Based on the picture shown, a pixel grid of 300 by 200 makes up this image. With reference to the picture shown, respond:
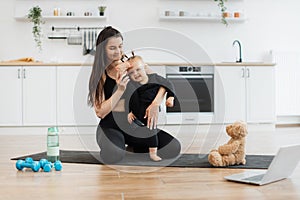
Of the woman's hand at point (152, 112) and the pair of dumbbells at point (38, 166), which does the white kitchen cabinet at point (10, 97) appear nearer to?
the pair of dumbbells at point (38, 166)

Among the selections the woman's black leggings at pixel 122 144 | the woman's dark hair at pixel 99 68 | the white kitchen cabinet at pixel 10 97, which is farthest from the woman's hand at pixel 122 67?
the white kitchen cabinet at pixel 10 97

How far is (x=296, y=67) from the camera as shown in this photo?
5.25 metres

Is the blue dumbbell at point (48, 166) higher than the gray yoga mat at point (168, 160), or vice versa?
the blue dumbbell at point (48, 166)

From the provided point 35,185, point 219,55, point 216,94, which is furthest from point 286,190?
point 219,55

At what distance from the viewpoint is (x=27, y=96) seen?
14.9ft

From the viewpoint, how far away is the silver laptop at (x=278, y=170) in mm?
1727

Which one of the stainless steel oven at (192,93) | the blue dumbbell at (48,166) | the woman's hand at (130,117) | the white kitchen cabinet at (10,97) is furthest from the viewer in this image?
the stainless steel oven at (192,93)

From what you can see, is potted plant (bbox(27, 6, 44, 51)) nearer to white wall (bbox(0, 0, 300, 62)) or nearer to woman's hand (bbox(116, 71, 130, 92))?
white wall (bbox(0, 0, 300, 62))

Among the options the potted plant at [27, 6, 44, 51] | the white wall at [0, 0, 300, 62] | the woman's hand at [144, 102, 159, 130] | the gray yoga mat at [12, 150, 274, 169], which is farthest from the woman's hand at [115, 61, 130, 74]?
the potted plant at [27, 6, 44, 51]

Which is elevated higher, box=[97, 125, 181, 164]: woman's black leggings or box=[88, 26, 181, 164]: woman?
A: box=[88, 26, 181, 164]: woman

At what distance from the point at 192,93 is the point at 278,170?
302 cm

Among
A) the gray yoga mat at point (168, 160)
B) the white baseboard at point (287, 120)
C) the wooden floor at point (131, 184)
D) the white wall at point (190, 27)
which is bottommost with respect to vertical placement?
the wooden floor at point (131, 184)

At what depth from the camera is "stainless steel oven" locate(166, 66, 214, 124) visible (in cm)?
464

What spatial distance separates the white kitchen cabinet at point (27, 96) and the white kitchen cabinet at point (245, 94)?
1.82 metres
